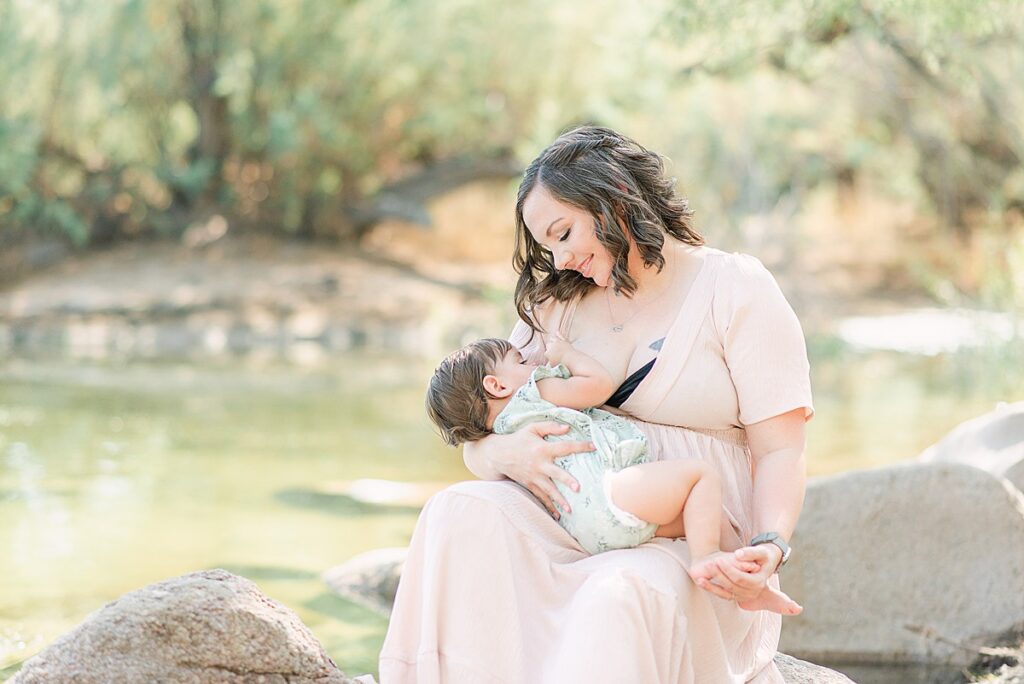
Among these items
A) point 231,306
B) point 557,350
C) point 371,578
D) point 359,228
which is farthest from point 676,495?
point 359,228

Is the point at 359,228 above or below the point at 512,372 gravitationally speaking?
below

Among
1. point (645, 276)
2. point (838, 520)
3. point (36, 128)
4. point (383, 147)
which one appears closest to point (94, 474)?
point (838, 520)

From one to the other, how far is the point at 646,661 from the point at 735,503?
56 cm

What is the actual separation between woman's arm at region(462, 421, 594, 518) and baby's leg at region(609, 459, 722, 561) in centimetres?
14

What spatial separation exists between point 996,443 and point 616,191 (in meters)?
3.21

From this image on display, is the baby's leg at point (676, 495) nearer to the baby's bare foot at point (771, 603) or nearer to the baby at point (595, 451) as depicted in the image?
the baby at point (595, 451)

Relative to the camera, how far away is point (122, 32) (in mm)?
18750

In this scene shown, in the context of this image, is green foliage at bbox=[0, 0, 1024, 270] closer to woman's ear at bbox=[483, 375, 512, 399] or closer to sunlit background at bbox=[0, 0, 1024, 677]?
sunlit background at bbox=[0, 0, 1024, 677]

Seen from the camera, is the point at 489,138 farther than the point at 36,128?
Yes

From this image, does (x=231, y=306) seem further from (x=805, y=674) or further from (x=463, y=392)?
(x=805, y=674)

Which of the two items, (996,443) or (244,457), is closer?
(996,443)

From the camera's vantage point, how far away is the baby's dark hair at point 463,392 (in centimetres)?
309

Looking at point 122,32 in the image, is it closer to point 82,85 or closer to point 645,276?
point 82,85

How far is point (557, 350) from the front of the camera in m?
3.12
